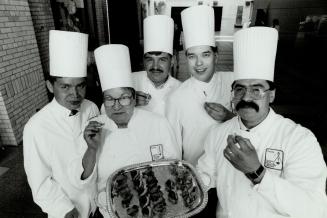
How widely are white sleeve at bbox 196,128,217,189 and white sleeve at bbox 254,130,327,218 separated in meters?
0.46

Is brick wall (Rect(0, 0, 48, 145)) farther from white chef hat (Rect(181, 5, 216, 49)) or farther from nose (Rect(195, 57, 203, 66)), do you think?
nose (Rect(195, 57, 203, 66))

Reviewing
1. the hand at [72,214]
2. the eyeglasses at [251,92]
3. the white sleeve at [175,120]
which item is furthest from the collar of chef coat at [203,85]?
the hand at [72,214]

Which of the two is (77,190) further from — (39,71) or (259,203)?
(39,71)

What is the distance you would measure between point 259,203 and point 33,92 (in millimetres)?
4158

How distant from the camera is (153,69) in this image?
2207mm

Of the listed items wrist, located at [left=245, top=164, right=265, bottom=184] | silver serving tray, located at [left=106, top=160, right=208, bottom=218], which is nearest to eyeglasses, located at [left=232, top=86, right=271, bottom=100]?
wrist, located at [left=245, top=164, right=265, bottom=184]

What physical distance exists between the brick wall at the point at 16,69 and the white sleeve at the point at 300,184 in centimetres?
375

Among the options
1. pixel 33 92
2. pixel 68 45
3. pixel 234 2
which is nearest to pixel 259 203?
pixel 68 45

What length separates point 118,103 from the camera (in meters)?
1.68

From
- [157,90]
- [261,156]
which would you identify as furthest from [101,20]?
[261,156]

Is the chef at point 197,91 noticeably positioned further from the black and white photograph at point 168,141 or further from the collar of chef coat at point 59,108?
the collar of chef coat at point 59,108

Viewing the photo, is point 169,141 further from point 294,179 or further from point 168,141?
point 294,179

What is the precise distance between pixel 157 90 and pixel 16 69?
2649 mm

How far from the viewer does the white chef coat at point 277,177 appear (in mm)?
1097
